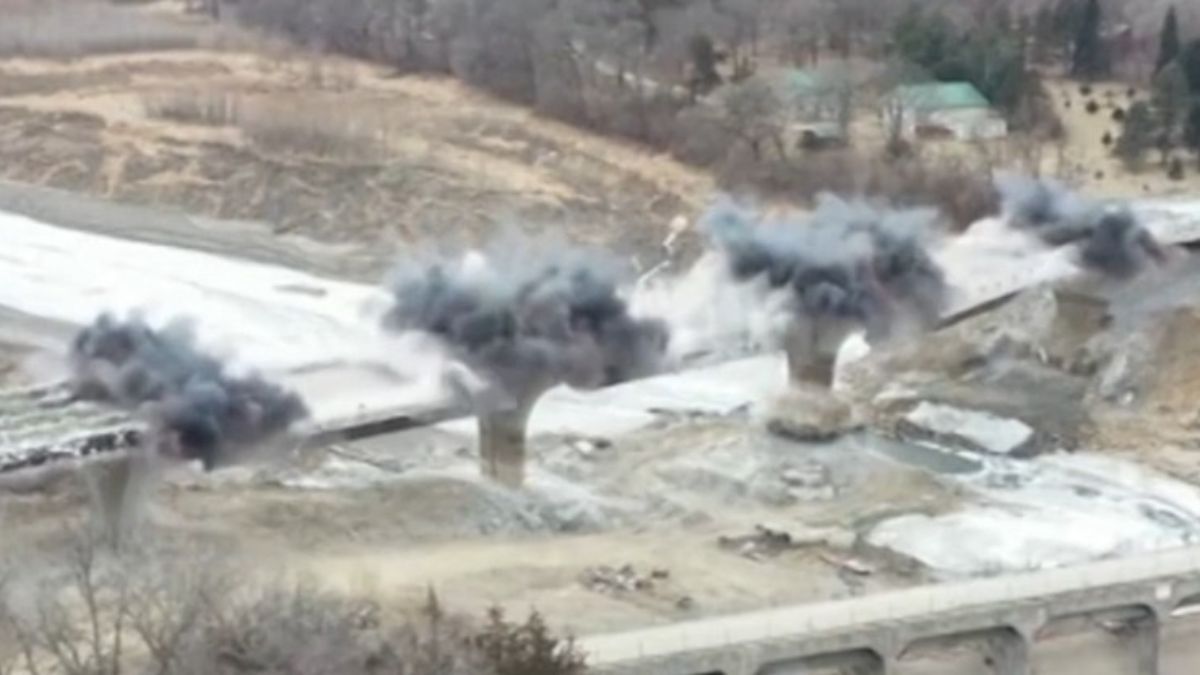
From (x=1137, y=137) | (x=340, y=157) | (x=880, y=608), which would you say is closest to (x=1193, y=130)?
(x=1137, y=137)

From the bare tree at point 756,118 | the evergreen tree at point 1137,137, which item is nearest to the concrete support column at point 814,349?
the bare tree at point 756,118

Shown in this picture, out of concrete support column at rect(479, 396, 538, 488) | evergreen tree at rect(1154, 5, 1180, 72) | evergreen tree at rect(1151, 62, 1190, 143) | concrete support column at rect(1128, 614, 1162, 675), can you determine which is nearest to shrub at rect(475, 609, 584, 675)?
concrete support column at rect(1128, 614, 1162, 675)

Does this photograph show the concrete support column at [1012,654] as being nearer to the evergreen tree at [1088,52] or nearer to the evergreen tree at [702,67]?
the evergreen tree at [702,67]

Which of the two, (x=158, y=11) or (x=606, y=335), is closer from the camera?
(x=606, y=335)

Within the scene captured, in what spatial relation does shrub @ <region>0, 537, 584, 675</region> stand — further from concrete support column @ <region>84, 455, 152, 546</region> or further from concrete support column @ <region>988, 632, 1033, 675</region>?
concrete support column @ <region>988, 632, 1033, 675</region>

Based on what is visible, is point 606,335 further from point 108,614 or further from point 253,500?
point 108,614

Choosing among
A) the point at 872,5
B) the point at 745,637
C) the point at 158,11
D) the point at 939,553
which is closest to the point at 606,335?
the point at 939,553
